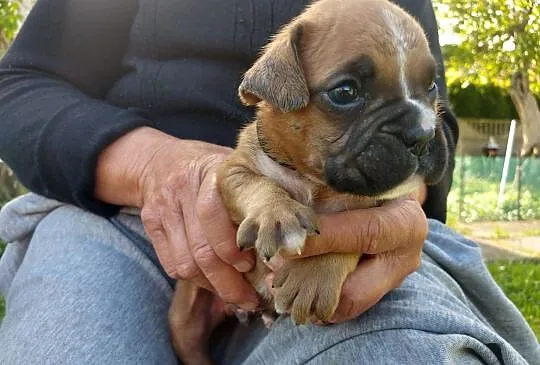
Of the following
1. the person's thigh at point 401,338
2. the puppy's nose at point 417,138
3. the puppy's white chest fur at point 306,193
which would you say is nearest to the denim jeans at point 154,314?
the person's thigh at point 401,338

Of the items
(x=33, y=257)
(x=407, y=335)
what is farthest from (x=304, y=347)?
(x=33, y=257)

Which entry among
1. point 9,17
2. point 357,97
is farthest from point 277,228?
point 9,17

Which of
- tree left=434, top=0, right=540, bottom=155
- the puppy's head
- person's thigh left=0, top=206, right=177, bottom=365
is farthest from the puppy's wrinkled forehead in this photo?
tree left=434, top=0, right=540, bottom=155

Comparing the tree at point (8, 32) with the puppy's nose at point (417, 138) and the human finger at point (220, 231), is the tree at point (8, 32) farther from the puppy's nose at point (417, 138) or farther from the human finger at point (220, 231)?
the puppy's nose at point (417, 138)

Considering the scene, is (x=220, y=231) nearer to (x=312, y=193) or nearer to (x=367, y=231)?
(x=312, y=193)

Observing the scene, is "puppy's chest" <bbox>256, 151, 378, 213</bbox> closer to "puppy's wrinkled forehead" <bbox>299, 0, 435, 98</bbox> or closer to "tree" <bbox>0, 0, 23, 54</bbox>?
"puppy's wrinkled forehead" <bbox>299, 0, 435, 98</bbox>

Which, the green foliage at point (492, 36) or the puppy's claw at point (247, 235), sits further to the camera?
the green foliage at point (492, 36)
